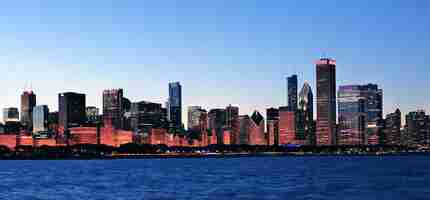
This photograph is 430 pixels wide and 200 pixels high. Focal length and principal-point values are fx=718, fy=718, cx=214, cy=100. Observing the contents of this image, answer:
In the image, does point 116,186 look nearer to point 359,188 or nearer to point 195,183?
point 195,183

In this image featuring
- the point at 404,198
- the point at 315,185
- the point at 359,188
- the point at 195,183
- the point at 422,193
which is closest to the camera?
the point at 404,198

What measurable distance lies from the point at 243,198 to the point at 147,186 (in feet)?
71.6

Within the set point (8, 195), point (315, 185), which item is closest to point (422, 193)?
point (315, 185)

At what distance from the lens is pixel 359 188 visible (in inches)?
3349

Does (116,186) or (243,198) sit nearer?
(243,198)

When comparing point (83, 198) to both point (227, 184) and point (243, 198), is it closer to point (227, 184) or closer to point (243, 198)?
point (243, 198)

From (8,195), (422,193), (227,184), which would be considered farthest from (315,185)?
(8,195)

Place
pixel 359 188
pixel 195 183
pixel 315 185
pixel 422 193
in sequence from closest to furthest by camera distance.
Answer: pixel 422 193 → pixel 359 188 → pixel 315 185 → pixel 195 183

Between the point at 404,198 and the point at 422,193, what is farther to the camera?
the point at 422,193

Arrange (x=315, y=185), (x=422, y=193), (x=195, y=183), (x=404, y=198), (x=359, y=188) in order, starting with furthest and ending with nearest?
(x=195, y=183)
(x=315, y=185)
(x=359, y=188)
(x=422, y=193)
(x=404, y=198)

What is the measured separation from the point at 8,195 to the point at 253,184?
3144 centimetres

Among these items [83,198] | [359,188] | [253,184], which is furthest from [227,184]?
[83,198]

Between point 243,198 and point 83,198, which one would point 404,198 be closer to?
point 243,198

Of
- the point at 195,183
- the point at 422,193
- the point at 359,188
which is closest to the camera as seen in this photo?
the point at 422,193
